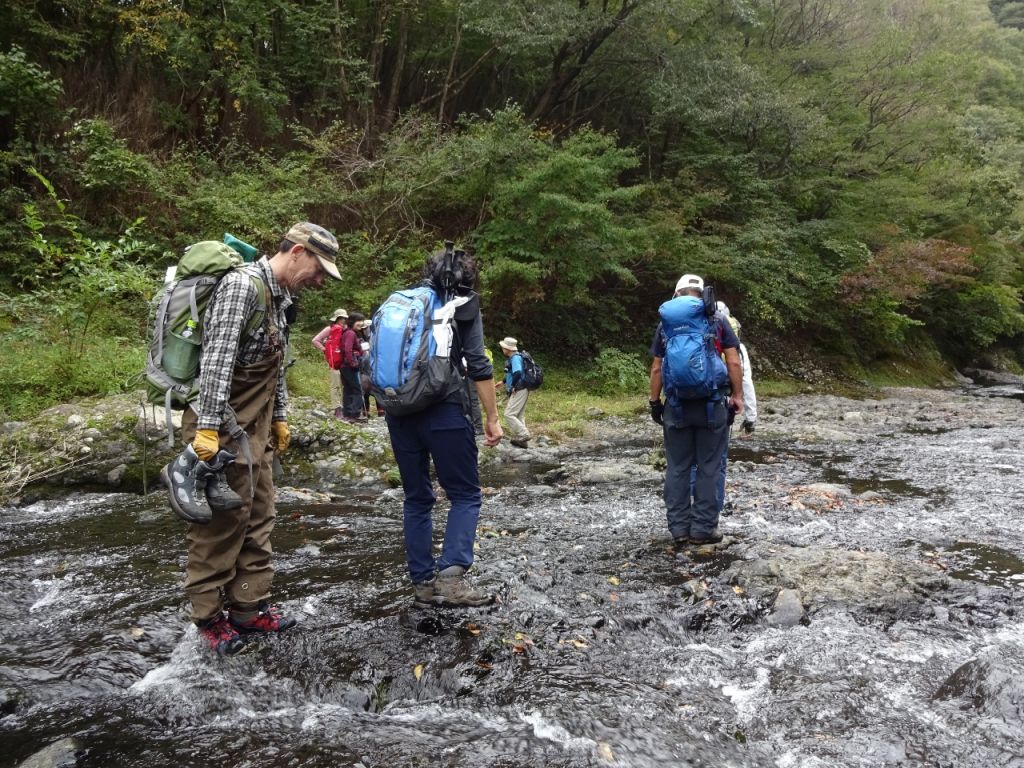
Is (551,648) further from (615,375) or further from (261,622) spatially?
(615,375)

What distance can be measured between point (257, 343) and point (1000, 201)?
3432 centimetres

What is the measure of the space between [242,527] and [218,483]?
0.35 meters

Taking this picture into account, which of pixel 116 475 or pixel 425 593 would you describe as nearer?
pixel 425 593

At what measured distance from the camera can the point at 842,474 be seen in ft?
31.0

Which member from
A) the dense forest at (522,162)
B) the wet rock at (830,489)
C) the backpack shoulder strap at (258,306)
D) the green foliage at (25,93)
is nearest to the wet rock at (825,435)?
the wet rock at (830,489)

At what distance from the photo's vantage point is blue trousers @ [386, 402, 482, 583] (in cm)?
398

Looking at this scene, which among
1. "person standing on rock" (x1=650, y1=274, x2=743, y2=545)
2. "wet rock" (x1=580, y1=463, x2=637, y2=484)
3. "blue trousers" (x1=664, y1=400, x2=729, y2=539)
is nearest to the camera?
"person standing on rock" (x1=650, y1=274, x2=743, y2=545)

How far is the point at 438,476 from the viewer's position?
400 centimetres

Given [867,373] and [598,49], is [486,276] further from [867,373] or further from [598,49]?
[867,373]

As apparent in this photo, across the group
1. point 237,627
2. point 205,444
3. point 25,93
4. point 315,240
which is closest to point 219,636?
point 237,627

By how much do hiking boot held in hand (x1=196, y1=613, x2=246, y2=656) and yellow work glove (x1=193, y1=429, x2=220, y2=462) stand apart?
959 mm

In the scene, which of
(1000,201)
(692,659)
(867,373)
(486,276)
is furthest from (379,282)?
(1000,201)

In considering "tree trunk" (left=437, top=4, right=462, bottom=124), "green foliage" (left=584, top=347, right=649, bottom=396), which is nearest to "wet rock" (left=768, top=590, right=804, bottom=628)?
"green foliage" (left=584, top=347, right=649, bottom=396)

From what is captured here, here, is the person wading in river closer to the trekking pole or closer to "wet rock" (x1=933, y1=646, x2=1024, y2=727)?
"wet rock" (x1=933, y1=646, x2=1024, y2=727)
